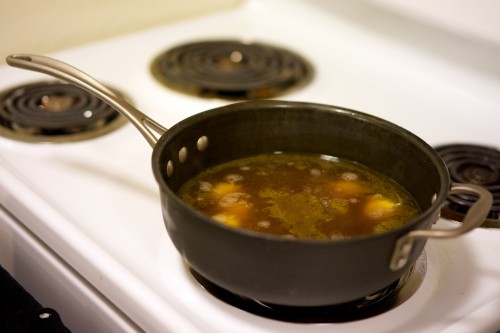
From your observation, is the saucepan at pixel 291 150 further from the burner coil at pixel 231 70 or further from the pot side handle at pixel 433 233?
the burner coil at pixel 231 70

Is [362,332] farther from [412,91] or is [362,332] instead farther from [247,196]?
[412,91]

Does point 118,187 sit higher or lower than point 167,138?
lower

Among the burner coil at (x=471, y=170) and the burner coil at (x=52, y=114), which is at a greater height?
the burner coil at (x=471, y=170)

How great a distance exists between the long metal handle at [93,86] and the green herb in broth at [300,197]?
0.08 metres

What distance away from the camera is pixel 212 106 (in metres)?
1.12

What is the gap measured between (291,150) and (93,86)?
26 centimetres

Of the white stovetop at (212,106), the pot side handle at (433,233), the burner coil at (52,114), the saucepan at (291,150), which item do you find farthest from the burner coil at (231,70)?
the pot side handle at (433,233)

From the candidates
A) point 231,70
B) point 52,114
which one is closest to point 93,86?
point 52,114

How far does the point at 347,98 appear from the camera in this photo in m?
1.16

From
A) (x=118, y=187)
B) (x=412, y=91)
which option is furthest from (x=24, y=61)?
(x=412, y=91)

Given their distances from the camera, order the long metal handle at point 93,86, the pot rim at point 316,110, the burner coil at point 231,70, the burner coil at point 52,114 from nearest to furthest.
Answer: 1. the pot rim at point 316,110
2. the long metal handle at point 93,86
3. the burner coil at point 52,114
4. the burner coil at point 231,70

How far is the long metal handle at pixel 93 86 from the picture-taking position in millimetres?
812

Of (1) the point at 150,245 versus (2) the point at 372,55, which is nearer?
(1) the point at 150,245

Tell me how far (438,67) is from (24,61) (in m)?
0.74
